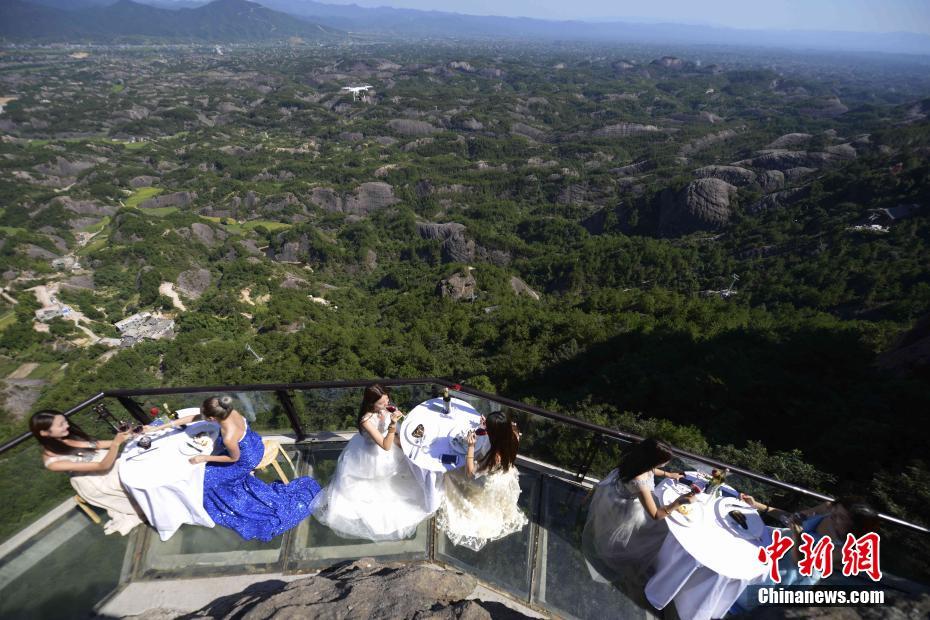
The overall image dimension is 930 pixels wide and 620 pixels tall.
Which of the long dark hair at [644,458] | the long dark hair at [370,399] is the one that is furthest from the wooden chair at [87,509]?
the long dark hair at [644,458]

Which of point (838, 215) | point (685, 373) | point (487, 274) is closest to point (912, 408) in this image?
point (685, 373)

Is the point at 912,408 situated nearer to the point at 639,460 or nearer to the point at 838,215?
the point at 639,460

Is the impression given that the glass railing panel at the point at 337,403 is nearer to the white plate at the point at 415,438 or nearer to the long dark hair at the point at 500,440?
the white plate at the point at 415,438

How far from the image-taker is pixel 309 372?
73.5 ft

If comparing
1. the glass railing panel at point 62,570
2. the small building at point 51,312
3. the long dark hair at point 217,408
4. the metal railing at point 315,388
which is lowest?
the small building at point 51,312

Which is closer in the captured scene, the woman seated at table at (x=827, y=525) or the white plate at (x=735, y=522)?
the woman seated at table at (x=827, y=525)

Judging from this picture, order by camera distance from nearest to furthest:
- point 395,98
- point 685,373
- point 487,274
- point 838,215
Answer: point 685,373, point 487,274, point 838,215, point 395,98

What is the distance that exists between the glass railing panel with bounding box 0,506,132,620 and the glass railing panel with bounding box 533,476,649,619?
4561 millimetres

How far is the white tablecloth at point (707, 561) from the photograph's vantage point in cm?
356

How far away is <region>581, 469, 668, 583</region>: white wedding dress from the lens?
4035 mm

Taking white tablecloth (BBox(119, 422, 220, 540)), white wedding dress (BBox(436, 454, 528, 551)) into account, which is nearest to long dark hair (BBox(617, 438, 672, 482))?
white wedding dress (BBox(436, 454, 528, 551))

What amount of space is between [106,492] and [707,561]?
624cm

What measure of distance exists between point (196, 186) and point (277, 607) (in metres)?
115

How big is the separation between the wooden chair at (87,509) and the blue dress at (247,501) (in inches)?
51.2
